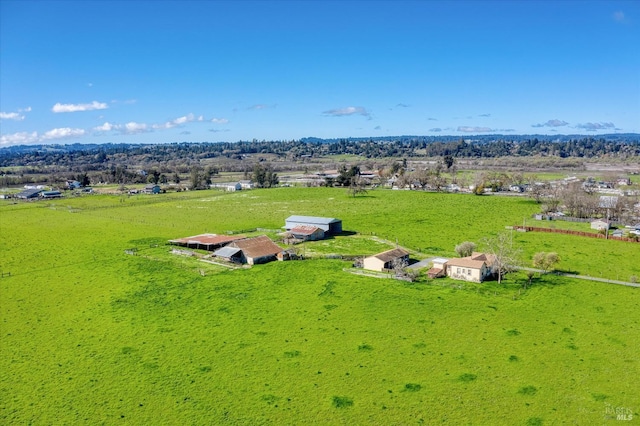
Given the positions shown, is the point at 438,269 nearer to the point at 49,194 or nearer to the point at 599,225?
the point at 599,225

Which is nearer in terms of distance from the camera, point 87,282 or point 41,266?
point 87,282

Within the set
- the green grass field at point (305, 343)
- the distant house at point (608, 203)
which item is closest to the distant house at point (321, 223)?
the green grass field at point (305, 343)

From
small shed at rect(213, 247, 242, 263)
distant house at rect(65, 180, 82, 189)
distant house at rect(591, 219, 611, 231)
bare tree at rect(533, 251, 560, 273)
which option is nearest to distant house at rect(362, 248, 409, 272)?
bare tree at rect(533, 251, 560, 273)

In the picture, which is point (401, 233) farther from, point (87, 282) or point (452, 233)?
point (87, 282)

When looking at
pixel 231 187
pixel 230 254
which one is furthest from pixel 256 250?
pixel 231 187

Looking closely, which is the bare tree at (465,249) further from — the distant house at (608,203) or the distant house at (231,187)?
the distant house at (231,187)

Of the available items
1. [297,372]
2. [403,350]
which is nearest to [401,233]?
[403,350]
